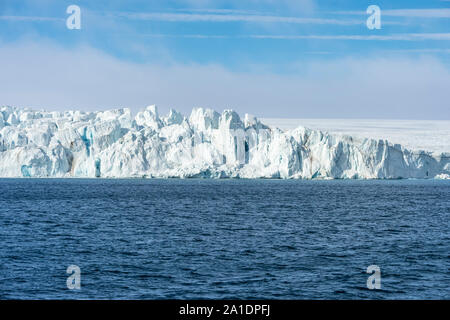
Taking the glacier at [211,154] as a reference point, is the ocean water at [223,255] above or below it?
below

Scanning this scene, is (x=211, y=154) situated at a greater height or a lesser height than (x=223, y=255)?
greater

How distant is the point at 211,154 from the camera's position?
133125 millimetres

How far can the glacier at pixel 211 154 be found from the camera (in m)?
126

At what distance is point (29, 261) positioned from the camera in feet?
77.6

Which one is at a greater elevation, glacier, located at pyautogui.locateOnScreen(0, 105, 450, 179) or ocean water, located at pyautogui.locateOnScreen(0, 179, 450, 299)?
glacier, located at pyautogui.locateOnScreen(0, 105, 450, 179)

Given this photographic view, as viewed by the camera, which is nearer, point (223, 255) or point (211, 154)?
point (223, 255)

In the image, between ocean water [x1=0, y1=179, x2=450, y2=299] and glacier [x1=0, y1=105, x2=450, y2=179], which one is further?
glacier [x1=0, y1=105, x2=450, y2=179]

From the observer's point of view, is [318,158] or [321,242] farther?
[318,158]

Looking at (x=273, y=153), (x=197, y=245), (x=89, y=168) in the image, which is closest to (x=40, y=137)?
(x=89, y=168)

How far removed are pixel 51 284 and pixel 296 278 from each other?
8763 millimetres

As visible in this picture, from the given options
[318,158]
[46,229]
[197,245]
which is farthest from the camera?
[318,158]

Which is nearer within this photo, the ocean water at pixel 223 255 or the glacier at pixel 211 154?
the ocean water at pixel 223 255

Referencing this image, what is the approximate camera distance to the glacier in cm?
12625
